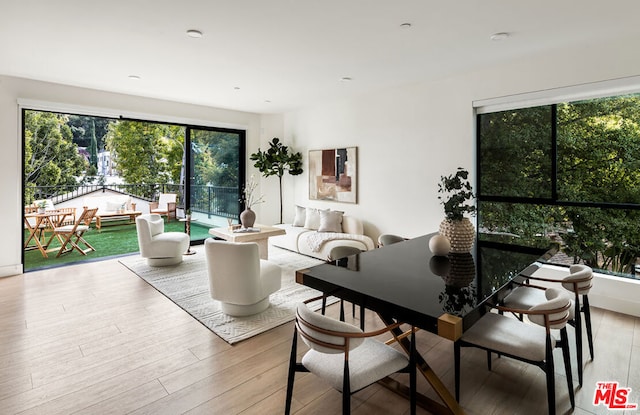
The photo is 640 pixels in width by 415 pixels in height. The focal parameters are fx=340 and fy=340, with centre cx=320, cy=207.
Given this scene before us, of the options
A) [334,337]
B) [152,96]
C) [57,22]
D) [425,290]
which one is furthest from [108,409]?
[152,96]

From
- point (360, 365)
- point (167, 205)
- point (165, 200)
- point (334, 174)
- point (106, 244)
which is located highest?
point (334, 174)

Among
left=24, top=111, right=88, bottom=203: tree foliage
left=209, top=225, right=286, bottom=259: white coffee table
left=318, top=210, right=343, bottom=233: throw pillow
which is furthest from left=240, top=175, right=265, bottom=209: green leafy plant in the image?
left=24, top=111, right=88, bottom=203: tree foliage

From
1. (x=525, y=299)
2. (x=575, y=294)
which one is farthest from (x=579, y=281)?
(x=525, y=299)

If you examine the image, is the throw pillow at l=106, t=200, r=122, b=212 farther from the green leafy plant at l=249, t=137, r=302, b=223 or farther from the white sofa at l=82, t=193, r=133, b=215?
the green leafy plant at l=249, t=137, r=302, b=223

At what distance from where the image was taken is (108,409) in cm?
198

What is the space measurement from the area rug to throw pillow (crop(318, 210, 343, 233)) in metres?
0.59

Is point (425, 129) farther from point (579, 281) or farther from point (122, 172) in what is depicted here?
point (122, 172)

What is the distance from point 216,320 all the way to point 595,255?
4093 millimetres

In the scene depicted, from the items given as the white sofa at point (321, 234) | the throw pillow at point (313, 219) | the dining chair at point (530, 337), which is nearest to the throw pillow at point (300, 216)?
the white sofa at point (321, 234)

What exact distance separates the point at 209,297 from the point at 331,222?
100 inches

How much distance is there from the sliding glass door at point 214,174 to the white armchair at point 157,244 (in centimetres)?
142

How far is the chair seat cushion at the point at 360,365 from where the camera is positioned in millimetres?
1528

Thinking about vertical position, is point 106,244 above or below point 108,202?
below

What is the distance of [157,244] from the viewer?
16.0 feet
